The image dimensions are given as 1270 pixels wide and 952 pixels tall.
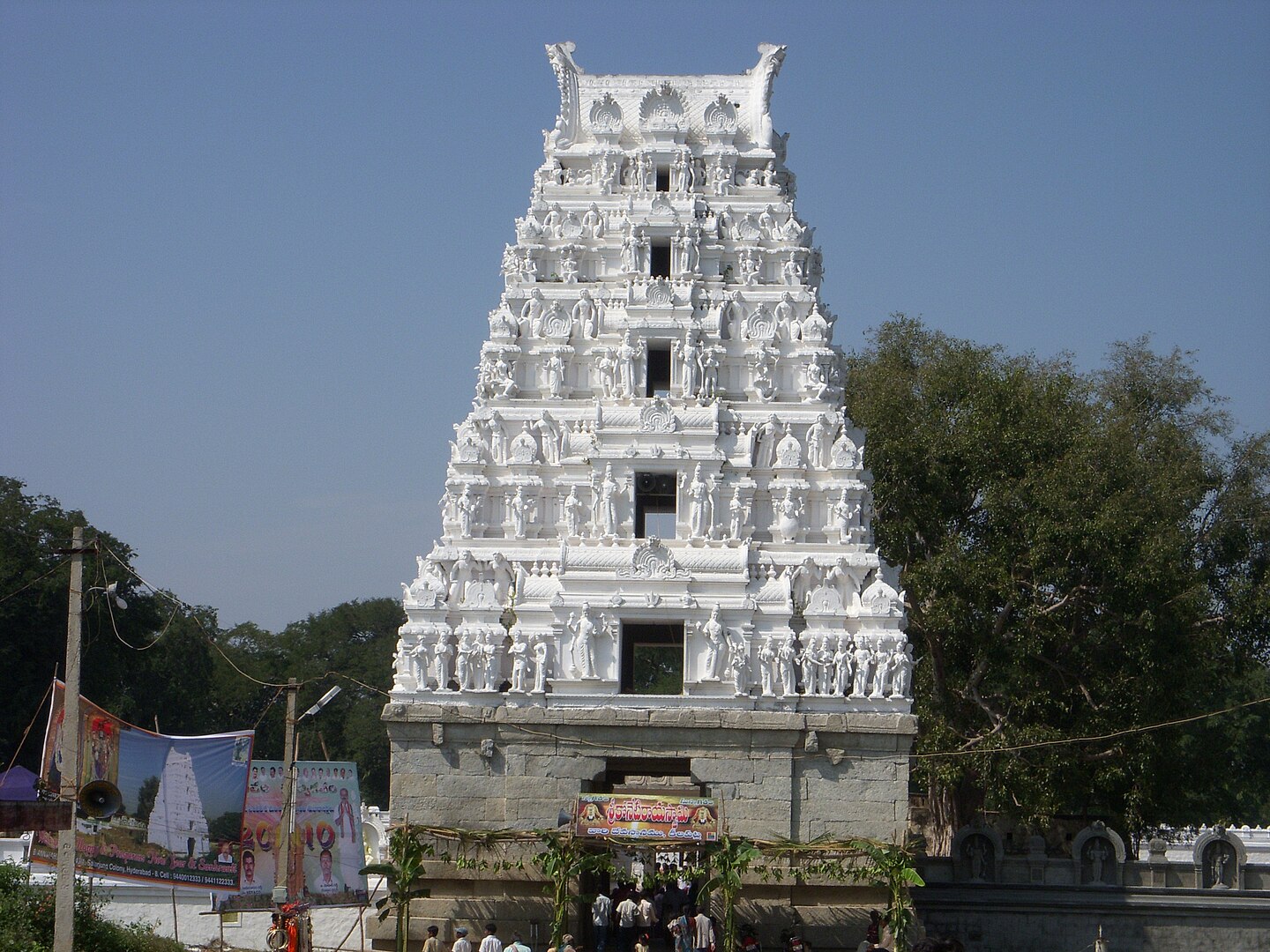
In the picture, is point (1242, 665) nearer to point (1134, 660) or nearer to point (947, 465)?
point (1134, 660)

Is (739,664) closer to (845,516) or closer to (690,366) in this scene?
(845,516)

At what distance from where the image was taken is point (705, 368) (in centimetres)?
3111

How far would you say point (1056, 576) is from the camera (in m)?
36.8

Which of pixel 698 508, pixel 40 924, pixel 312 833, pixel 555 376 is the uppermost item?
pixel 555 376

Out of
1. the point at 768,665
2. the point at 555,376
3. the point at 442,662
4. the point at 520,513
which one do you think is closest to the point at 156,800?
the point at 442,662

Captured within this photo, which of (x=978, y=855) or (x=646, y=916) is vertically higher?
(x=978, y=855)

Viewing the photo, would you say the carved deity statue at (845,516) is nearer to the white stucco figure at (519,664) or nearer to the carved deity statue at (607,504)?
the carved deity statue at (607,504)

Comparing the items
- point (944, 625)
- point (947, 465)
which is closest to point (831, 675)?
point (944, 625)

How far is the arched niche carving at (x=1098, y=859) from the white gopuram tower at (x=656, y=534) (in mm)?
5984

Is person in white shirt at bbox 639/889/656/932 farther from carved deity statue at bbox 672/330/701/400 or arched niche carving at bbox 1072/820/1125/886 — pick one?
carved deity statue at bbox 672/330/701/400

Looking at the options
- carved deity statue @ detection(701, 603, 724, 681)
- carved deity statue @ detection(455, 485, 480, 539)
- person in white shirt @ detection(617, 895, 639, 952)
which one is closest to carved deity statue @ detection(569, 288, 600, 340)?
carved deity statue @ detection(455, 485, 480, 539)

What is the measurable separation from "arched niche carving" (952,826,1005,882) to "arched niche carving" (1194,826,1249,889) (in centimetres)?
378

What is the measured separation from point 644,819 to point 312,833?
6.71 meters

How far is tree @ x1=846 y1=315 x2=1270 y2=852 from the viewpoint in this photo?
36531mm
